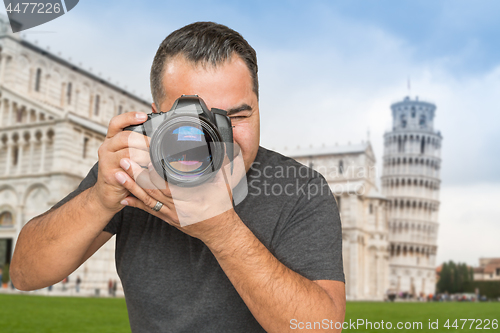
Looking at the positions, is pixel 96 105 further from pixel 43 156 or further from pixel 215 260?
pixel 215 260

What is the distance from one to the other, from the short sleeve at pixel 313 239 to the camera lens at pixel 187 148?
29 cm

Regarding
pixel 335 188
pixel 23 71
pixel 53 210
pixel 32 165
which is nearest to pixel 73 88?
pixel 23 71

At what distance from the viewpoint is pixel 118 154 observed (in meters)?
1.07

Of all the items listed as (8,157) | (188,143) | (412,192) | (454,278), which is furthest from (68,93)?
(454,278)

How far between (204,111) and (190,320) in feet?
1.72

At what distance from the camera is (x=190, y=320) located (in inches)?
45.8

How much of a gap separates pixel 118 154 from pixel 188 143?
0.18 metres

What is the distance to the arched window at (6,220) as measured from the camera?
20.5m

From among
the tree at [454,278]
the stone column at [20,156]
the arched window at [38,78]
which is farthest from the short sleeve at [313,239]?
the tree at [454,278]

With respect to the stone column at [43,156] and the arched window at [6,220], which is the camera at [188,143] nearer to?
the stone column at [43,156]

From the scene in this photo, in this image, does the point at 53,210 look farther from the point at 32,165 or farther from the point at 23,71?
the point at 23,71

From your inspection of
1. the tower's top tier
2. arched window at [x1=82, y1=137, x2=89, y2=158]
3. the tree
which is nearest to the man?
arched window at [x1=82, y1=137, x2=89, y2=158]

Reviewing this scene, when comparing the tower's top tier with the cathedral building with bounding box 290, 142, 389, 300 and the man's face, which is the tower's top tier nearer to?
the cathedral building with bounding box 290, 142, 389, 300

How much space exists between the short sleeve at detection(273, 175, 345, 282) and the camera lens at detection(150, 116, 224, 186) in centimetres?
29
